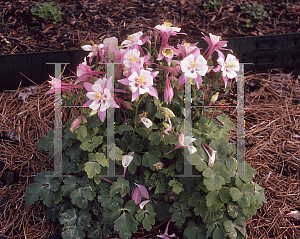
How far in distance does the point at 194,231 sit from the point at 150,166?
470mm

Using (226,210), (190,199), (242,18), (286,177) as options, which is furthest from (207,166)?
(242,18)

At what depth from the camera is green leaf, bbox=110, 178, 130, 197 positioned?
5.08ft

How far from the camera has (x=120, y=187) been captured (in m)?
1.58

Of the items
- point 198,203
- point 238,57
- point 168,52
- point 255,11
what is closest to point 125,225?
point 198,203

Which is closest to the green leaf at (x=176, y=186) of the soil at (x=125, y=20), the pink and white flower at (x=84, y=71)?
the pink and white flower at (x=84, y=71)

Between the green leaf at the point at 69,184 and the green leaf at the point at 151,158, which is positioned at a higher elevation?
the green leaf at the point at 151,158

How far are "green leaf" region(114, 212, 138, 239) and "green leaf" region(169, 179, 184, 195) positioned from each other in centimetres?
29

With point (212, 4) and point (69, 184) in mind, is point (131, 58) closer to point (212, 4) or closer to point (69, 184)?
point (69, 184)

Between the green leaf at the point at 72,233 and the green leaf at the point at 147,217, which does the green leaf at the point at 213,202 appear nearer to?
the green leaf at the point at 147,217

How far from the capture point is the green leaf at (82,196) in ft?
5.05

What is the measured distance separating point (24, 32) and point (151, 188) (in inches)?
89.1

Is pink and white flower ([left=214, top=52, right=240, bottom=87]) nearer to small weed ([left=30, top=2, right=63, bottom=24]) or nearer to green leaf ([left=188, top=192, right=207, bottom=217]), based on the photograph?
green leaf ([left=188, top=192, right=207, bottom=217])

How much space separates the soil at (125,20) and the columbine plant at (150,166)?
4.96ft

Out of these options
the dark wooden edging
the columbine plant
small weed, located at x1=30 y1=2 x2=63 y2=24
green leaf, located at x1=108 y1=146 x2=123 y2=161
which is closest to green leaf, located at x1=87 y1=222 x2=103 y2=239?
the columbine plant
